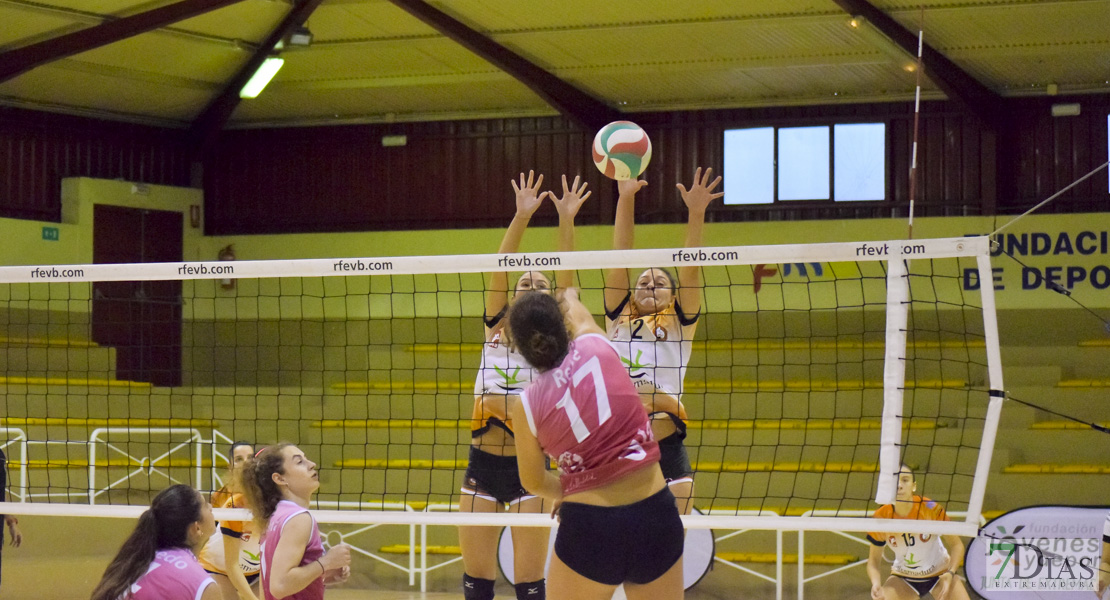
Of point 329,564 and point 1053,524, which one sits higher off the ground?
point 329,564

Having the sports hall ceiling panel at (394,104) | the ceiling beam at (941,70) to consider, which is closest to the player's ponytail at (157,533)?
the ceiling beam at (941,70)

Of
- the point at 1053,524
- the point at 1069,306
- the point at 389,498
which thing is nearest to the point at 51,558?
the point at 389,498

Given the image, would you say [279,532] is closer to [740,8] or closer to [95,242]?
[740,8]

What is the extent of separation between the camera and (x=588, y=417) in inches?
150

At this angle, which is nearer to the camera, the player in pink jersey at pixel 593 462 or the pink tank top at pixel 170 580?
the player in pink jersey at pixel 593 462

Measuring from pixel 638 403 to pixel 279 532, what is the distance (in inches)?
62.4

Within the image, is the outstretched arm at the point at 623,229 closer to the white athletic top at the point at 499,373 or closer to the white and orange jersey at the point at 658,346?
the white and orange jersey at the point at 658,346

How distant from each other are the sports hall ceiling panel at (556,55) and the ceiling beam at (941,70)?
0.35ft

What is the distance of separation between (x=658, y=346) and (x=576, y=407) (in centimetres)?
201

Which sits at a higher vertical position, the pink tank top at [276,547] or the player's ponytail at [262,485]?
the player's ponytail at [262,485]

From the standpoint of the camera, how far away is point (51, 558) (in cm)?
1149

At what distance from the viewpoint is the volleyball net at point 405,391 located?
39.0ft

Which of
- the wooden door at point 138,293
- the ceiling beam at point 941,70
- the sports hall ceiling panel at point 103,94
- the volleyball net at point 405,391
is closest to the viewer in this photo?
the ceiling beam at point 941,70

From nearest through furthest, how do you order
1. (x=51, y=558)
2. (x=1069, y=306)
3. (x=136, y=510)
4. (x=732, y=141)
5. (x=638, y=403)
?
(x=638, y=403)
(x=136, y=510)
(x=51, y=558)
(x=1069, y=306)
(x=732, y=141)
